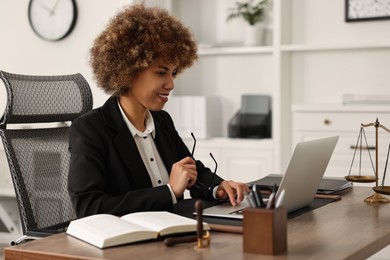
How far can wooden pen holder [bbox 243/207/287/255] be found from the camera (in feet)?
5.54

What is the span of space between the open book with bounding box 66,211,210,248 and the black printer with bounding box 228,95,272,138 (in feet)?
9.69

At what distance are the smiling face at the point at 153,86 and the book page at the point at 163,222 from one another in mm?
612

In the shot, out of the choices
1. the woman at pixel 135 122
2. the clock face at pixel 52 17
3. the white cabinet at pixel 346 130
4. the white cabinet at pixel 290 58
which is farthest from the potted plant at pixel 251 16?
the woman at pixel 135 122

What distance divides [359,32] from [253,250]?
3.20 metres

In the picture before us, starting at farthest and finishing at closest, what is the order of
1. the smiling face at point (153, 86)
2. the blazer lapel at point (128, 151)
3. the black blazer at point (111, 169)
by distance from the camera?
the smiling face at point (153, 86)
the blazer lapel at point (128, 151)
the black blazer at point (111, 169)

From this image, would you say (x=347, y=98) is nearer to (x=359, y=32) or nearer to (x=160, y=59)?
(x=359, y=32)

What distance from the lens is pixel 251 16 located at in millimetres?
4938

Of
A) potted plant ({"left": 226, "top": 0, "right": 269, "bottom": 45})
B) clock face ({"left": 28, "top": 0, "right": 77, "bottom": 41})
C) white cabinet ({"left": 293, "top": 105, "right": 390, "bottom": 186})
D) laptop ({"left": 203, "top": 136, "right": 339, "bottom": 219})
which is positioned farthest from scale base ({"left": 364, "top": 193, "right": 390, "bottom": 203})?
clock face ({"left": 28, "top": 0, "right": 77, "bottom": 41})

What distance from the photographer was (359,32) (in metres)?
4.65

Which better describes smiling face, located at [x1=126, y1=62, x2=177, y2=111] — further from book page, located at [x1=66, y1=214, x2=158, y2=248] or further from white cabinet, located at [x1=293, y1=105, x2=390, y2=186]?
white cabinet, located at [x1=293, y1=105, x2=390, y2=186]

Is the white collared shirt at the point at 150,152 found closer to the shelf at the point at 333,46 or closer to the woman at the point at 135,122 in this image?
the woman at the point at 135,122

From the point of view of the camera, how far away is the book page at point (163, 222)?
1.84m

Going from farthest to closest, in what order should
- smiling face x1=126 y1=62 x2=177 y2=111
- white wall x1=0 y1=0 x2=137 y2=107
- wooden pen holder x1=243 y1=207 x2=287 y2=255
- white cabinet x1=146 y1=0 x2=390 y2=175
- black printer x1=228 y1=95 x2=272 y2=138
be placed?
white wall x1=0 y1=0 x2=137 y2=107, black printer x1=228 y1=95 x2=272 y2=138, white cabinet x1=146 y1=0 x2=390 y2=175, smiling face x1=126 y1=62 x2=177 y2=111, wooden pen holder x1=243 y1=207 x2=287 y2=255

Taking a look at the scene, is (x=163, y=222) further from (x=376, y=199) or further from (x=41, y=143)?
(x=41, y=143)
